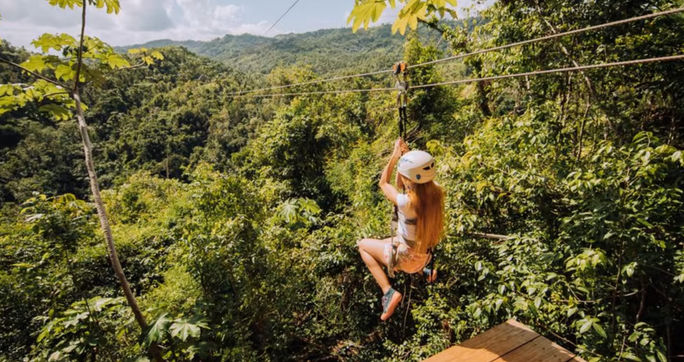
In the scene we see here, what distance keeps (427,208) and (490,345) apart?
122 cm

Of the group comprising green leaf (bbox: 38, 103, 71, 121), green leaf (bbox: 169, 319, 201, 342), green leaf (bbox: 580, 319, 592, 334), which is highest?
green leaf (bbox: 38, 103, 71, 121)

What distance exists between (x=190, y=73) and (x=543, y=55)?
10459 cm

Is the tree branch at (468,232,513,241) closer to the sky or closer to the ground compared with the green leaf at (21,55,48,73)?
closer to the ground

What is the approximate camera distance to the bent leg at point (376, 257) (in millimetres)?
2945

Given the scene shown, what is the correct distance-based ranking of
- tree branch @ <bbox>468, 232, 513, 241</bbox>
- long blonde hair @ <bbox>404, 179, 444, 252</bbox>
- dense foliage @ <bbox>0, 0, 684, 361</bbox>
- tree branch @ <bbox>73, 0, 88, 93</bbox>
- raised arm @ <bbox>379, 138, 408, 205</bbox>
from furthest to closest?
tree branch @ <bbox>468, 232, 513, 241</bbox> < dense foliage @ <bbox>0, 0, 684, 361</bbox> < raised arm @ <bbox>379, 138, 408, 205</bbox> < long blonde hair @ <bbox>404, 179, 444, 252</bbox> < tree branch @ <bbox>73, 0, 88, 93</bbox>

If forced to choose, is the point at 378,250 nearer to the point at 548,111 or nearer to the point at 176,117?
the point at 548,111

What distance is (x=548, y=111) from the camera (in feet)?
13.4

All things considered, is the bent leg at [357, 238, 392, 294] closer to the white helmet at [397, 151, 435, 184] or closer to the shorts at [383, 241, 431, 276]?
the shorts at [383, 241, 431, 276]

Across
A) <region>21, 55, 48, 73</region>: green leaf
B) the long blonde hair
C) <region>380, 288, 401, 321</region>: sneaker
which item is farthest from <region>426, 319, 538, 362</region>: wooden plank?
<region>21, 55, 48, 73</region>: green leaf

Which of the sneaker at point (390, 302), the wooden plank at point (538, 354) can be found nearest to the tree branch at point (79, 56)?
the sneaker at point (390, 302)

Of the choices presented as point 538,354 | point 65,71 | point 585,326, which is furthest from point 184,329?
point 585,326

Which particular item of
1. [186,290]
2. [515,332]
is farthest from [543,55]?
[186,290]

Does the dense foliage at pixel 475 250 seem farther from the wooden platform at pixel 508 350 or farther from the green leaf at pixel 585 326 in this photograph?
the wooden platform at pixel 508 350

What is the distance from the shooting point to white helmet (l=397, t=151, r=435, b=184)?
2.38 m
